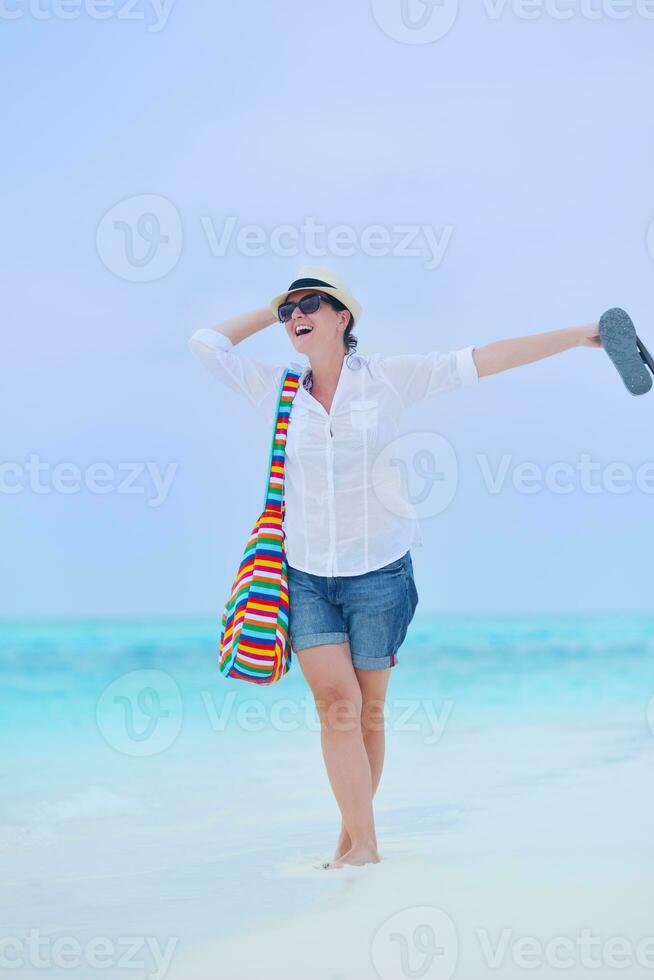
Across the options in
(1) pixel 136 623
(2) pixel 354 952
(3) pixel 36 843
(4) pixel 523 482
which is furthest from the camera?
(1) pixel 136 623

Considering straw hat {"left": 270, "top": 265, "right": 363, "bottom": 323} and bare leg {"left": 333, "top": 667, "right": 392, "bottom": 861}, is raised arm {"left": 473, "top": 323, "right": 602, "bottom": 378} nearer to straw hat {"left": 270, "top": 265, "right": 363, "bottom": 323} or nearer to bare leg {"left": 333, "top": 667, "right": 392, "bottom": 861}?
straw hat {"left": 270, "top": 265, "right": 363, "bottom": 323}

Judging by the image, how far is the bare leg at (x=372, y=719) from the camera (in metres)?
3.45

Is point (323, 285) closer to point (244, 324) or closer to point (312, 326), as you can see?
point (312, 326)

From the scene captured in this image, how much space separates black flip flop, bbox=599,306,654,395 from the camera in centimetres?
323

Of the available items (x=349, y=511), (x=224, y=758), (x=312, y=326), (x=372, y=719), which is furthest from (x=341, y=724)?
(x=224, y=758)

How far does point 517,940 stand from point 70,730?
5060mm

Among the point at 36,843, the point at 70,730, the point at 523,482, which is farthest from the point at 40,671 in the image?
the point at 523,482

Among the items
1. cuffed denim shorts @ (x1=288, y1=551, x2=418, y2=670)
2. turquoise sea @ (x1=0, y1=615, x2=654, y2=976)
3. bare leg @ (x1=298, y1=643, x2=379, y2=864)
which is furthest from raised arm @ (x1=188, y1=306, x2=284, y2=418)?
turquoise sea @ (x1=0, y1=615, x2=654, y2=976)

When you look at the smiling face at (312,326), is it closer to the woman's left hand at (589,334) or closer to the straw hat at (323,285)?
the straw hat at (323,285)

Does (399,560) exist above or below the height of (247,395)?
below

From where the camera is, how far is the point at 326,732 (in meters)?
3.35

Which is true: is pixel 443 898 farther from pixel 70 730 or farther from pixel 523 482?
pixel 70 730

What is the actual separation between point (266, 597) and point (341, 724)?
0.44m

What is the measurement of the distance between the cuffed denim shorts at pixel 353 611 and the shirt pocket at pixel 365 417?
0.39 m
